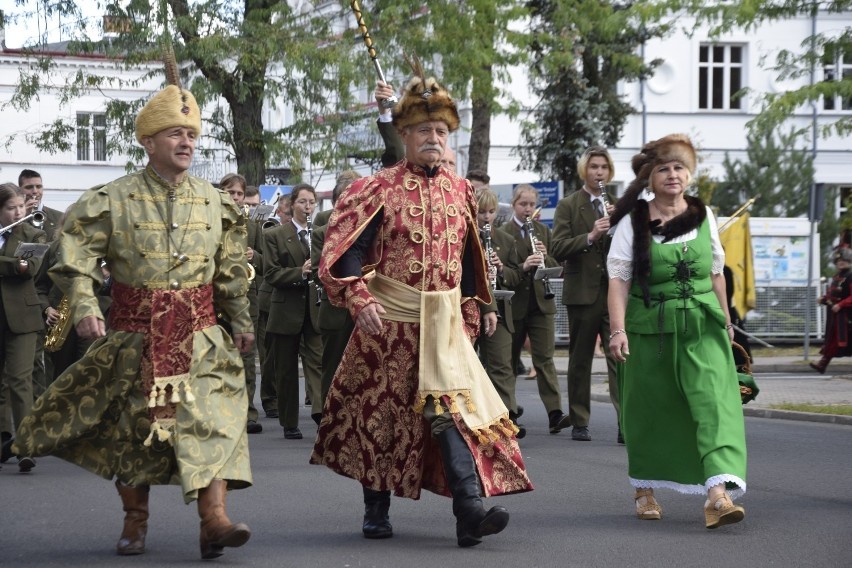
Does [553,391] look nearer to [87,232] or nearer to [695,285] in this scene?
[695,285]

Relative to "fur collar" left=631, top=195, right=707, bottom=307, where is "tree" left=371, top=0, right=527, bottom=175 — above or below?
above

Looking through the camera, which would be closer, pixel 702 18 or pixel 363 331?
pixel 363 331

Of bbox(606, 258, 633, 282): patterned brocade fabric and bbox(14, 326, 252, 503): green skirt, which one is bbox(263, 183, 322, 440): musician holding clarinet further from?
bbox(14, 326, 252, 503): green skirt

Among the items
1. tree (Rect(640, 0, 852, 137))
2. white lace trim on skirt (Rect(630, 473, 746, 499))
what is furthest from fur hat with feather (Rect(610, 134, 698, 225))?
tree (Rect(640, 0, 852, 137))

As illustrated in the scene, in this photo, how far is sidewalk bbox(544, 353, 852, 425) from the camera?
14.9m

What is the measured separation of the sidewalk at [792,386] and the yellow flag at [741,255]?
1.07 m

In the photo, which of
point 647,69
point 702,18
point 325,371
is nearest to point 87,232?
point 325,371

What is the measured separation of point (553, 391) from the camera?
12.8m

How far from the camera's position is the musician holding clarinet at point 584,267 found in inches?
466

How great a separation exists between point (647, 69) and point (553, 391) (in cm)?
2246

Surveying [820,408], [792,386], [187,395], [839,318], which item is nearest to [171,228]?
[187,395]

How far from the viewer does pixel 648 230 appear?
8117 millimetres

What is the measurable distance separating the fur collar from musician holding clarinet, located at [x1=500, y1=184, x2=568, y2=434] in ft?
14.7

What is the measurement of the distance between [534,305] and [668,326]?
4.85 m
